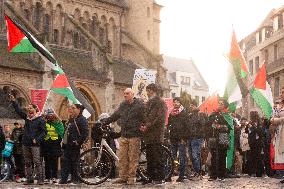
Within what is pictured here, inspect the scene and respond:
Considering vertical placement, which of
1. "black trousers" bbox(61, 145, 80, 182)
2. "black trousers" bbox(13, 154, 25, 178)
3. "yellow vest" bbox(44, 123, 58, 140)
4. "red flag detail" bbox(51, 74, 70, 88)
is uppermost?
"red flag detail" bbox(51, 74, 70, 88)

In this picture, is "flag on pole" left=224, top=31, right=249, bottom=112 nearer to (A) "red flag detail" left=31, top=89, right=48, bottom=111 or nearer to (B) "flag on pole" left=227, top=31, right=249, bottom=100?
(B) "flag on pole" left=227, top=31, right=249, bottom=100

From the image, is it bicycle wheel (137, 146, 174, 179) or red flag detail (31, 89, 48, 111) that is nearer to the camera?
bicycle wheel (137, 146, 174, 179)

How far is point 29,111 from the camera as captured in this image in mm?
11398

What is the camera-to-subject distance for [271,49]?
46.9 metres

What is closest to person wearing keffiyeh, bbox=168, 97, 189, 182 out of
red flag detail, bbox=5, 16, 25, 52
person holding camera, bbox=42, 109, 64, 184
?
person holding camera, bbox=42, 109, 64, 184

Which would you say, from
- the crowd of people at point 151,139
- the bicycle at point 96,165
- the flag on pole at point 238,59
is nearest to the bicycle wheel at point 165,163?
the bicycle at point 96,165

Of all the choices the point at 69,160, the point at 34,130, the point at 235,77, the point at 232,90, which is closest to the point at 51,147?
the point at 34,130

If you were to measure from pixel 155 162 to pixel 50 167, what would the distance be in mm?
3717

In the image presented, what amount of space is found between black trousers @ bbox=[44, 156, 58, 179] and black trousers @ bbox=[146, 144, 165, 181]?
3.46 metres

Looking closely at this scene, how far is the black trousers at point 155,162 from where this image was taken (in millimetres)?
10547

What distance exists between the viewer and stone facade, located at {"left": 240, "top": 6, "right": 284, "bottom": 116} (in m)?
44.4

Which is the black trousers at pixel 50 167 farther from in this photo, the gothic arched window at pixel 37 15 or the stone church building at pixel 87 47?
the gothic arched window at pixel 37 15

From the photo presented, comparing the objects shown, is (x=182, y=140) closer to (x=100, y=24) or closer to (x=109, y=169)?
(x=109, y=169)

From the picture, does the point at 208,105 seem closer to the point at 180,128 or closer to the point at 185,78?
the point at 180,128
